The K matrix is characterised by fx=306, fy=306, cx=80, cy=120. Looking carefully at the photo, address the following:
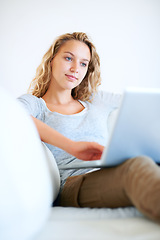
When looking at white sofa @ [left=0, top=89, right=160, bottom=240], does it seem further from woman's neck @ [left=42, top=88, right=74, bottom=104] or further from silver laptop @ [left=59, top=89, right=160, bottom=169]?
woman's neck @ [left=42, top=88, right=74, bottom=104]

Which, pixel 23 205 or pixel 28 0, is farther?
pixel 28 0

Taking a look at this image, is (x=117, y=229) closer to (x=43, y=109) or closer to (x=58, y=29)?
(x=43, y=109)

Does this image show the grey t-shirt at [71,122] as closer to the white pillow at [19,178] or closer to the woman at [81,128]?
the woman at [81,128]

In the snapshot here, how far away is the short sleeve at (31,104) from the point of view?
144cm

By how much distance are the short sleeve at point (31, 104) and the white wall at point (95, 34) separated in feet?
2.63

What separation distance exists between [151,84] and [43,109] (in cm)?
136

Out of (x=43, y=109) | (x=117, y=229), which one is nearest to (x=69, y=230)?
(x=117, y=229)

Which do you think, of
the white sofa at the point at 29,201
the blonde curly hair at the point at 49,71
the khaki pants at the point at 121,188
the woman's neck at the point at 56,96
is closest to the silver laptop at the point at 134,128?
the khaki pants at the point at 121,188

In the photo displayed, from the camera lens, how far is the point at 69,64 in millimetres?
1669

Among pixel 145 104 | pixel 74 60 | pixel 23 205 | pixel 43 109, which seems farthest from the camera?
pixel 74 60

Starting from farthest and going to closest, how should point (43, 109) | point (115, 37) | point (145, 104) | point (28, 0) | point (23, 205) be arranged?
point (115, 37)
point (28, 0)
point (43, 109)
point (145, 104)
point (23, 205)

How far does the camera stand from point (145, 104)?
81 cm

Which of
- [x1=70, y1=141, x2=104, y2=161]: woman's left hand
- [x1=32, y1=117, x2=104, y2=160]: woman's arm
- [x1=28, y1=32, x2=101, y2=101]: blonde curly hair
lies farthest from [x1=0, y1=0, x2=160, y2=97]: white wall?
[x1=70, y1=141, x2=104, y2=161]: woman's left hand

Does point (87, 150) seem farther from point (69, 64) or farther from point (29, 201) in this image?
point (69, 64)
